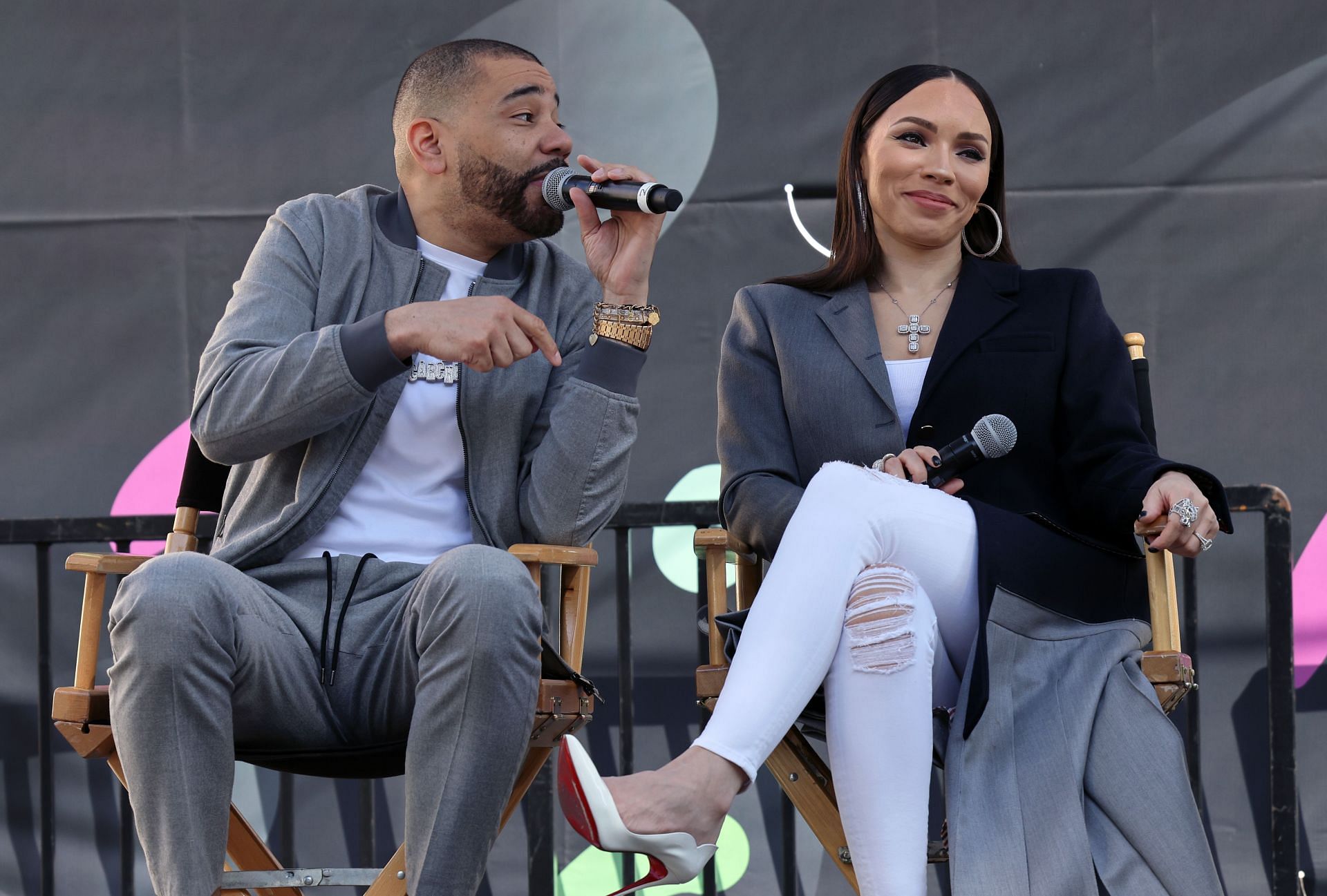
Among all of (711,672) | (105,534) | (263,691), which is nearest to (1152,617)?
(711,672)

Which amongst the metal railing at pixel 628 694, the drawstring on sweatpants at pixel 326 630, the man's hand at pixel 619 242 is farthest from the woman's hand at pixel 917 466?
the metal railing at pixel 628 694

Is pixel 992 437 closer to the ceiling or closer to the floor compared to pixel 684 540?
closer to the ceiling

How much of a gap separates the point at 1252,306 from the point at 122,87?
2616 millimetres

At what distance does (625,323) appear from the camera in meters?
2.22

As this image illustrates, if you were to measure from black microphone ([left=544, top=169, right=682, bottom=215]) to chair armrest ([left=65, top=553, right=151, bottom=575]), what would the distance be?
825mm

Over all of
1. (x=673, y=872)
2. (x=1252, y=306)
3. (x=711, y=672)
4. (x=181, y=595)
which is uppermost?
(x=1252, y=306)

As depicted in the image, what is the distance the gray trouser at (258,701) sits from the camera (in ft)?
6.07

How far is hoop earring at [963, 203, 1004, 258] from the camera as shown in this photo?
8.55ft

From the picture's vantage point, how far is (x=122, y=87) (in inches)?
137

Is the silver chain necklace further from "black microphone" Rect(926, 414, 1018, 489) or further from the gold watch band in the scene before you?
the gold watch band

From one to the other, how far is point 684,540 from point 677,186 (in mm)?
809

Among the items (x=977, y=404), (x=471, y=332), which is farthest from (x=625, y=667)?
(x=471, y=332)

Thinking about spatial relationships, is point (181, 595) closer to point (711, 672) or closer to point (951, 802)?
point (711, 672)

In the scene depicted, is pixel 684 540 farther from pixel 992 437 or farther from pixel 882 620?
pixel 882 620
